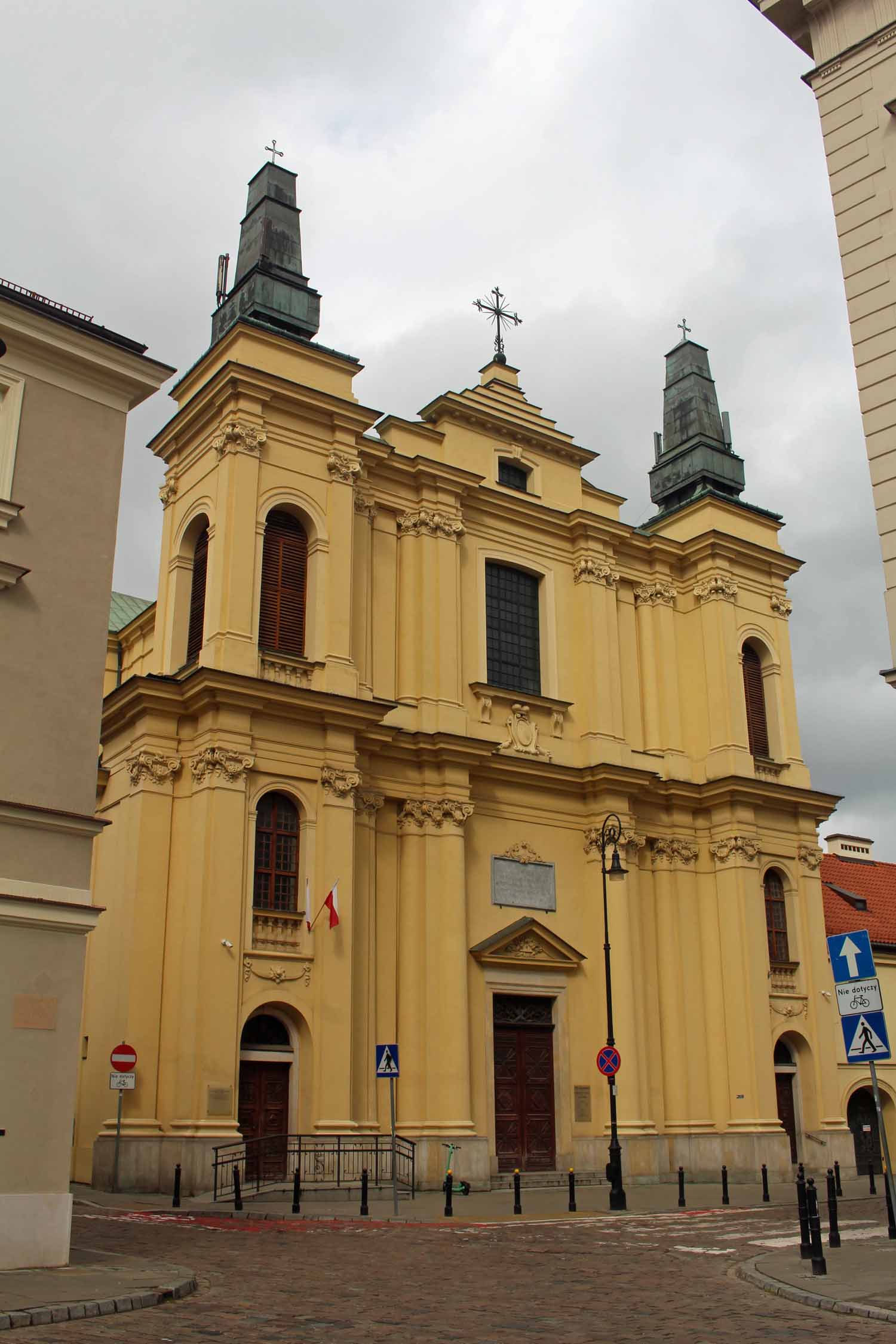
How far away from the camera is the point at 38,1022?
44.3 feet

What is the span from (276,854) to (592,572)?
42.5ft

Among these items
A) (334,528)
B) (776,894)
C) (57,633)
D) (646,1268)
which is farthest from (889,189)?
(776,894)

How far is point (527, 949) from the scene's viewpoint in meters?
30.6

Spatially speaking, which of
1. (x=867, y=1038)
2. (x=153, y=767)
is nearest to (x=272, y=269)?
(x=153, y=767)

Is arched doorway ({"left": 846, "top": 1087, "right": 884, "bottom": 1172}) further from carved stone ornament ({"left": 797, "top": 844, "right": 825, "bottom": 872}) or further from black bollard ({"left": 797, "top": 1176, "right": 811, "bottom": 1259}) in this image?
black bollard ({"left": 797, "top": 1176, "right": 811, "bottom": 1259})

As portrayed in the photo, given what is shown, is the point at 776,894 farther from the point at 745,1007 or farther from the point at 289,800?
the point at 289,800

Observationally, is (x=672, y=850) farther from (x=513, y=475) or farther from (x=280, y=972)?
(x=280, y=972)

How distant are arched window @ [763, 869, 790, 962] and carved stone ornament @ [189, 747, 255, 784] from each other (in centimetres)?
1635

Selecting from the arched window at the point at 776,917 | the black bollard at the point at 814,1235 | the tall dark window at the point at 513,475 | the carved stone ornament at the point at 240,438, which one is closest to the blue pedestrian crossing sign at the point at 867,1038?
the black bollard at the point at 814,1235

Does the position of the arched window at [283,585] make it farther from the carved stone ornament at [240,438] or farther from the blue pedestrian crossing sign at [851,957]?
the blue pedestrian crossing sign at [851,957]

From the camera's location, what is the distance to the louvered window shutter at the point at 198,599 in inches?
1153

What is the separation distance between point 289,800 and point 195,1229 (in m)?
10.6

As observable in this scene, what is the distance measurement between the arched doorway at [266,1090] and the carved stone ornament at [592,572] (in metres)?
14.9

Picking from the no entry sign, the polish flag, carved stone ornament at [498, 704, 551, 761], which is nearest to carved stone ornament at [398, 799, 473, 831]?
carved stone ornament at [498, 704, 551, 761]
